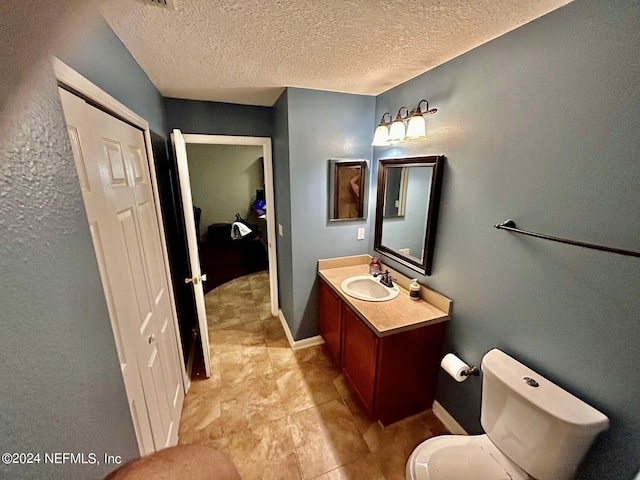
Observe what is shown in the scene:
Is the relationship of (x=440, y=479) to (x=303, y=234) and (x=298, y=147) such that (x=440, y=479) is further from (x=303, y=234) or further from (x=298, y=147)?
(x=298, y=147)

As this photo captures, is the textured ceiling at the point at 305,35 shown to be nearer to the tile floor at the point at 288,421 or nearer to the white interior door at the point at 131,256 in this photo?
the white interior door at the point at 131,256

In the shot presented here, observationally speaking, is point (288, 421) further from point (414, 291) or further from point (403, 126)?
point (403, 126)

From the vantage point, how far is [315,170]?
2.12 metres

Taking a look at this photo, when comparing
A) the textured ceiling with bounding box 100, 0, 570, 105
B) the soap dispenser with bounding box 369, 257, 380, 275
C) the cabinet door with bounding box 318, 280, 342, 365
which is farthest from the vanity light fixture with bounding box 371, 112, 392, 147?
the cabinet door with bounding box 318, 280, 342, 365

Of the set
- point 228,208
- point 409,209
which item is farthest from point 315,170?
point 228,208

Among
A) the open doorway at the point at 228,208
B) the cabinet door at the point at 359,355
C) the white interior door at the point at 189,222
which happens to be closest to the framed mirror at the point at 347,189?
the cabinet door at the point at 359,355

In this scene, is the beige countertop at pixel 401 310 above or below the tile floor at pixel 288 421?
above

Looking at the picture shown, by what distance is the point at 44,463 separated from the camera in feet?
1.62

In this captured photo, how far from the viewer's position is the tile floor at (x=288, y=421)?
58.9 inches

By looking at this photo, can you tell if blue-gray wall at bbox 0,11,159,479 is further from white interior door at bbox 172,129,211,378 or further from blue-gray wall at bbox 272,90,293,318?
blue-gray wall at bbox 272,90,293,318

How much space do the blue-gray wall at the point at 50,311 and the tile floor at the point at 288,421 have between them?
3.21 feet

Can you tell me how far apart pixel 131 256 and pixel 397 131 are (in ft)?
5.58

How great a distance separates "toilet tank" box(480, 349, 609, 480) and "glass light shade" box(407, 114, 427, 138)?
1285mm

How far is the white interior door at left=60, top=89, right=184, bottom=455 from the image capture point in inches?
34.7
